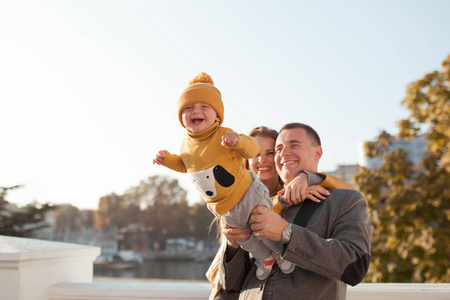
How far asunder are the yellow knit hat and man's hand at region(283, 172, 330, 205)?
0.53 meters

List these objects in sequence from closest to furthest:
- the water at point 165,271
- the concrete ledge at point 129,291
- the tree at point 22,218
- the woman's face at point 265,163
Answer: the concrete ledge at point 129,291 → the woman's face at point 265,163 → the tree at point 22,218 → the water at point 165,271

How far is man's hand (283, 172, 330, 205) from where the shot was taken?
2.14 m

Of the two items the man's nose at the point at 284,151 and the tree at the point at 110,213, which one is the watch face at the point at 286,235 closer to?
the man's nose at the point at 284,151

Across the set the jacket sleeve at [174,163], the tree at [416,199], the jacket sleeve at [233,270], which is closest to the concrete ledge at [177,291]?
the jacket sleeve at [233,270]

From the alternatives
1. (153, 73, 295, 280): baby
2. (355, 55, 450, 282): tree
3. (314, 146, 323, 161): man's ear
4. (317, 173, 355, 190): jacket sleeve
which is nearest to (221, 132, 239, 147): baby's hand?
(153, 73, 295, 280): baby

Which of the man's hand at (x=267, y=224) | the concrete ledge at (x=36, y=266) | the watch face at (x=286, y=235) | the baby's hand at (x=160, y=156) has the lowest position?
the concrete ledge at (x=36, y=266)

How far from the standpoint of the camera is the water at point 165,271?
57.2 meters

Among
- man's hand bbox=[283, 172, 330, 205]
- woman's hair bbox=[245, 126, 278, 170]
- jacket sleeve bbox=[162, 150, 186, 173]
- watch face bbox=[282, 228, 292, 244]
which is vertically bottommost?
watch face bbox=[282, 228, 292, 244]

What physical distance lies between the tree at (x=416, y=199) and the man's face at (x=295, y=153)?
243 inches

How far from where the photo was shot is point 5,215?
13648mm

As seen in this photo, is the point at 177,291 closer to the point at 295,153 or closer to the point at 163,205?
the point at 295,153

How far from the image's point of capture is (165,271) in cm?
6091

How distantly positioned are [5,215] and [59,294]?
40.1ft

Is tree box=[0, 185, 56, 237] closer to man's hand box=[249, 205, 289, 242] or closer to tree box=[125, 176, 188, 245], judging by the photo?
man's hand box=[249, 205, 289, 242]
